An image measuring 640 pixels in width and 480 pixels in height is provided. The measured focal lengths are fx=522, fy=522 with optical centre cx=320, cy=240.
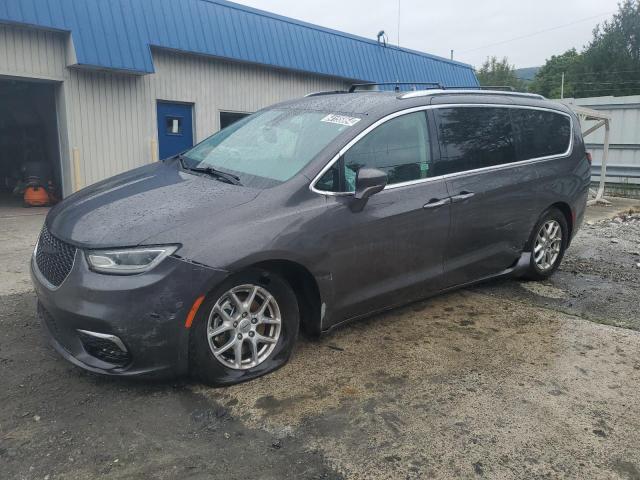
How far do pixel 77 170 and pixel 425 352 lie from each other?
323 inches

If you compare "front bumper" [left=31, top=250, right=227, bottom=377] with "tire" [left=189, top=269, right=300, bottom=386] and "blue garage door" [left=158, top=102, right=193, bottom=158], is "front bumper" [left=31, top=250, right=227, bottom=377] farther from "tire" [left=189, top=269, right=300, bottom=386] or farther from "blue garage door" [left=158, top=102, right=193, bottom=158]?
"blue garage door" [left=158, top=102, right=193, bottom=158]

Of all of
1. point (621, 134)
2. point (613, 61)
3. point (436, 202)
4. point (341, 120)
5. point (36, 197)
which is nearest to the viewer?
point (341, 120)

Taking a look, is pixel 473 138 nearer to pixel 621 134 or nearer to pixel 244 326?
pixel 244 326

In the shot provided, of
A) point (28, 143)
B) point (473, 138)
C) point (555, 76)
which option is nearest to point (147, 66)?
point (28, 143)

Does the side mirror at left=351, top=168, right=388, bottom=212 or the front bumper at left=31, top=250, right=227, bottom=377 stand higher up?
the side mirror at left=351, top=168, right=388, bottom=212

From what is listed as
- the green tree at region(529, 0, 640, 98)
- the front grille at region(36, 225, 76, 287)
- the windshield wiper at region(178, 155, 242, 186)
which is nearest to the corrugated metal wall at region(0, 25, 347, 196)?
the windshield wiper at region(178, 155, 242, 186)

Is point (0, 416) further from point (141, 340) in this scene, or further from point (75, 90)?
point (75, 90)

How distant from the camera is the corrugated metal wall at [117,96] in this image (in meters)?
8.95

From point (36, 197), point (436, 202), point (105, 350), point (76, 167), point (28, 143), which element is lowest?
point (105, 350)

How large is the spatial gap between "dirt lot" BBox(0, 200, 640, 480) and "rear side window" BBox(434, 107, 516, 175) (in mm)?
1310

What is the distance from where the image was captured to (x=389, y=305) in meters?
3.90

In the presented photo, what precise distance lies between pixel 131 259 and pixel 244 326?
0.77 meters

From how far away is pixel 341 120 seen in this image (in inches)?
148

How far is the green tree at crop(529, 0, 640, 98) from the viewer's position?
Result: 2174 inches
